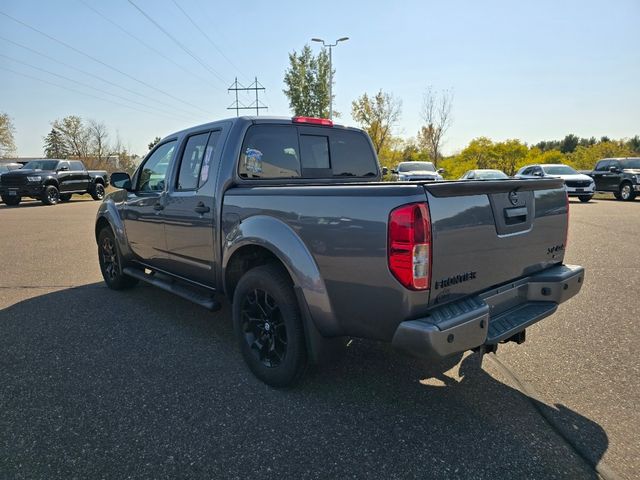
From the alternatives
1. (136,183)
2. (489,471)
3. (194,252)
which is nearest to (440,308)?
(489,471)

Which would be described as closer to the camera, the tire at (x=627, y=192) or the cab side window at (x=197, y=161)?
the cab side window at (x=197, y=161)

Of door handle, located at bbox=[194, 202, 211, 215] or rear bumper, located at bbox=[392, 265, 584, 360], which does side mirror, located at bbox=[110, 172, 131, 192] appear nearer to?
door handle, located at bbox=[194, 202, 211, 215]

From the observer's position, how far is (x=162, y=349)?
360 centimetres

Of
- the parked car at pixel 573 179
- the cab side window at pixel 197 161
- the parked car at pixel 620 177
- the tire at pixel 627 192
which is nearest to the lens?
the cab side window at pixel 197 161

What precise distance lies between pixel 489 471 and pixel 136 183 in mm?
4531

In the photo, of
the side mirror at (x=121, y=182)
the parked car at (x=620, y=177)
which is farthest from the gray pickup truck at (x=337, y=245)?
the parked car at (x=620, y=177)

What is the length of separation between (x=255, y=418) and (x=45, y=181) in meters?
20.6

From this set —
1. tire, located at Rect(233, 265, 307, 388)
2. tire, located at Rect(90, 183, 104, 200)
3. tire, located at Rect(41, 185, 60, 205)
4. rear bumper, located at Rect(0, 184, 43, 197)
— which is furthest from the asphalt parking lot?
tire, located at Rect(90, 183, 104, 200)

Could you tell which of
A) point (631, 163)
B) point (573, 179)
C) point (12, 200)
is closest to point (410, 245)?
point (573, 179)

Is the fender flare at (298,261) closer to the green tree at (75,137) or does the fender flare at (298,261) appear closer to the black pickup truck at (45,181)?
the black pickup truck at (45,181)

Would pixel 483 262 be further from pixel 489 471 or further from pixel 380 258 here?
pixel 489 471

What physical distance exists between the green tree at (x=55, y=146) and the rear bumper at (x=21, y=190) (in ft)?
213

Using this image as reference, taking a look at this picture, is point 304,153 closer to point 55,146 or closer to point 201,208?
point 201,208

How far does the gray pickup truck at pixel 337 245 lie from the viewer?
2.15 m
